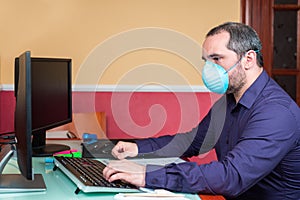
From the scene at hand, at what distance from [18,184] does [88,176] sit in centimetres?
20

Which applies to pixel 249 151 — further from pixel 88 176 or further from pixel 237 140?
pixel 88 176

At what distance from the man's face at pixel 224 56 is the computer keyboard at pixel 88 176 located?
0.54m

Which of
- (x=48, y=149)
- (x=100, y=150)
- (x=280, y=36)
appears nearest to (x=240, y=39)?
(x=100, y=150)

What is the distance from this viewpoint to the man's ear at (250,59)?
1627 millimetres

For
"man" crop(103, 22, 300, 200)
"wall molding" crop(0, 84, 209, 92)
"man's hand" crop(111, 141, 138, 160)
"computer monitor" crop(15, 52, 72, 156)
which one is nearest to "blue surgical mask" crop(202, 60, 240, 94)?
"man" crop(103, 22, 300, 200)

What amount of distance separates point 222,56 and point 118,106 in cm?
131

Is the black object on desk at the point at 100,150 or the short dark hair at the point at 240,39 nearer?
the short dark hair at the point at 240,39

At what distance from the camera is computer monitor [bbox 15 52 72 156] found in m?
1.87

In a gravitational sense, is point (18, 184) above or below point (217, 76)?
below

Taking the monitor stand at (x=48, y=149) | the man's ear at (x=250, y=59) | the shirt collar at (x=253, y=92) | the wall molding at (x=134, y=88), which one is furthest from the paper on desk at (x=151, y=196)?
the wall molding at (x=134, y=88)

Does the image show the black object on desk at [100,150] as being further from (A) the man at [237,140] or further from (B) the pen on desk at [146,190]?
(B) the pen on desk at [146,190]

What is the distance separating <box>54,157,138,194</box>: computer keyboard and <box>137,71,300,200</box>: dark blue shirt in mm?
89

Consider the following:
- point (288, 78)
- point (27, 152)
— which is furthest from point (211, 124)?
point (288, 78)

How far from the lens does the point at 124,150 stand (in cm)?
176
